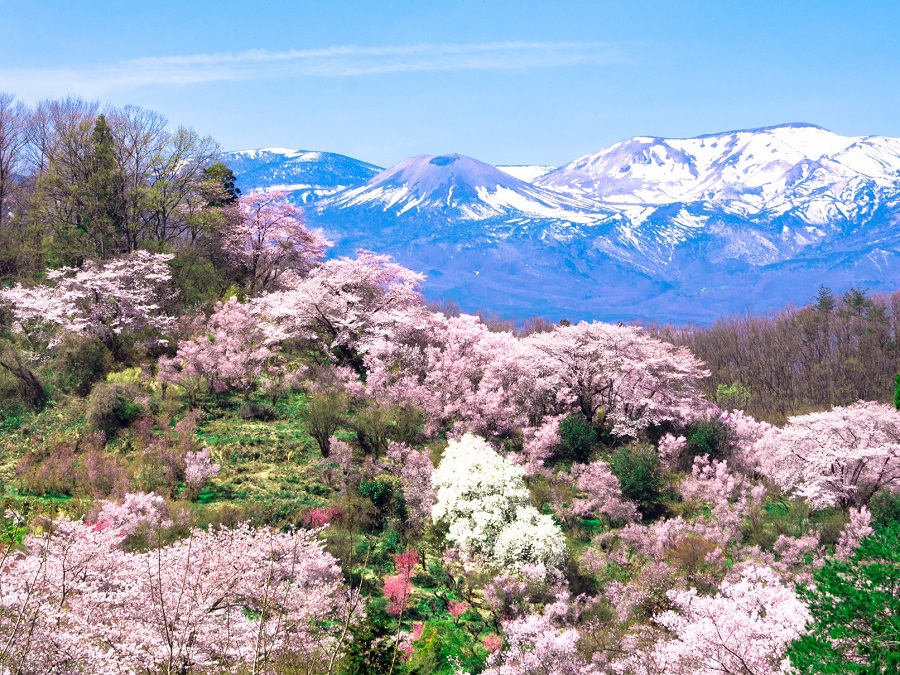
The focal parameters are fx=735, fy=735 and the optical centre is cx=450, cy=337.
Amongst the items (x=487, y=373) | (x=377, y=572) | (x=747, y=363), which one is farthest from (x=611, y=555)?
(x=747, y=363)

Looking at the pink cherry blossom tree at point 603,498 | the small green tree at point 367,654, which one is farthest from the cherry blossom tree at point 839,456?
the small green tree at point 367,654

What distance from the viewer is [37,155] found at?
3738 centimetres

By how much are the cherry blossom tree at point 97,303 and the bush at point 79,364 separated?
1.33 feet

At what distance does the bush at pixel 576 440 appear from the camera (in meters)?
27.2

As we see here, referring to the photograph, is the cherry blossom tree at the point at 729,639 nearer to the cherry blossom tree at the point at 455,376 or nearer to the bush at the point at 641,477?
the bush at the point at 641,477

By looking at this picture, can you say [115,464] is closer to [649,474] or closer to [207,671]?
[207,671]

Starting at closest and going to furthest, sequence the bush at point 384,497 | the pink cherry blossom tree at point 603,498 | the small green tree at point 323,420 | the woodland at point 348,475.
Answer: the woodland at point 348,475
the bush at point 384,497
the pink cherry blossom tree at point 603,498
the small green tree at point 323,420

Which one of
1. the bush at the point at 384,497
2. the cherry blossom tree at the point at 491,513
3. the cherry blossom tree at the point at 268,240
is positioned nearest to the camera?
the cherry blossom tree at the point at 491,513

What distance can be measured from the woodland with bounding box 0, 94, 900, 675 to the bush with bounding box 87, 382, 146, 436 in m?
0.12

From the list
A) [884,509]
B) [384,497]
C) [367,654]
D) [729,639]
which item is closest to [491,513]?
[384,497]

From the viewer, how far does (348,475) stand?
23.0 m

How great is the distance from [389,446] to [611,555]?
25.9 feet

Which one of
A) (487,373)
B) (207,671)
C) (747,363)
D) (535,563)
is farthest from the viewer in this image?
(747,363)

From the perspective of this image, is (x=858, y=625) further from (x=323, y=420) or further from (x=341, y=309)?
(x=341, y=309)
